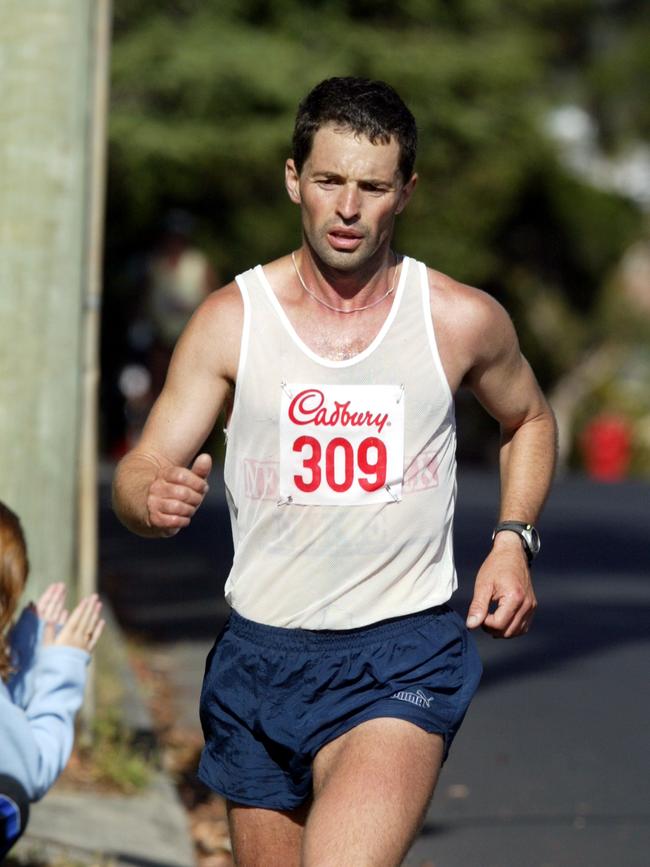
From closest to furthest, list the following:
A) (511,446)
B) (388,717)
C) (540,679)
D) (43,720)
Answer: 1. (388,717)
2. (511,446)
3. (43,720)
4. (540,679)

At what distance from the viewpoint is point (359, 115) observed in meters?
4.34

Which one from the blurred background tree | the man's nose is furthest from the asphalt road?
the blurred background tree

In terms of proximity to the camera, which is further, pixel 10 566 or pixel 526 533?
pixel 10 566

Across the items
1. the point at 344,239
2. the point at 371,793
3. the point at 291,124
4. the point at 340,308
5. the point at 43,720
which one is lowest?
the point at 291,124

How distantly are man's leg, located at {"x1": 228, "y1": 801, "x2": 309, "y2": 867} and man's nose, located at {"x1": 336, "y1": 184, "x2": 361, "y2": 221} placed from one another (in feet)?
4.24

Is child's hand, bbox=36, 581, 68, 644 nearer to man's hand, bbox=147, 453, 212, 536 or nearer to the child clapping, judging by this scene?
the child clapping

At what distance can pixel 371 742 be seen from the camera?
166 inches

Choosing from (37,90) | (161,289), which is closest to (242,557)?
(37,90)

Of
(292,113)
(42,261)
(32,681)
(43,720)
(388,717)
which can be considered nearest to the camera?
(388,717)

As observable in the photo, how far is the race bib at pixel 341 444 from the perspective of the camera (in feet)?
14.2

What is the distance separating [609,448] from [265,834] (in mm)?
24373

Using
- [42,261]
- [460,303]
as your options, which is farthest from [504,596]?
[42,261]

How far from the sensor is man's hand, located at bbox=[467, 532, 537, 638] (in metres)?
4.24

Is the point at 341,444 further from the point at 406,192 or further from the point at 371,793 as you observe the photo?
the point at 371,793
